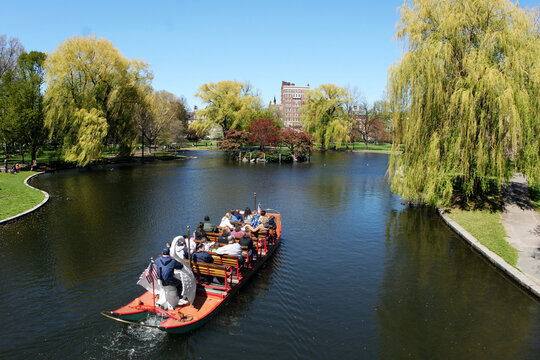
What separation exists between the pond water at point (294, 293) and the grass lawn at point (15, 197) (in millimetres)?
1462

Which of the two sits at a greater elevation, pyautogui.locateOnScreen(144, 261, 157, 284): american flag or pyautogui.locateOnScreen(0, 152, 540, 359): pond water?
pyautogui.locateOnScreen(144, 261, 157, 284): american flag

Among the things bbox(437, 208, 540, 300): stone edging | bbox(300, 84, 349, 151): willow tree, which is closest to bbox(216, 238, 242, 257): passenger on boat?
bbox(437, 208, 540, 300): stone edging

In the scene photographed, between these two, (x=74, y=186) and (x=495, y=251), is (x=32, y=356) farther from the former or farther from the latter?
(x=74, y=186)

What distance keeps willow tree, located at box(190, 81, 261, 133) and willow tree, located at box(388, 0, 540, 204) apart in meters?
55.0

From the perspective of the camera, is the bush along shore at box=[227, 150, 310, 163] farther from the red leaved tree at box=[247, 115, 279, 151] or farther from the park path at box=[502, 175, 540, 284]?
the park path at box=[502, 175, 540, 284]

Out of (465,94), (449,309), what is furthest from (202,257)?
(465,94)

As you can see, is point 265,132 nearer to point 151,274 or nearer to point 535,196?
point 535,196

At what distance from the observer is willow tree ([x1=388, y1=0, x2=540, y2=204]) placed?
20203mm

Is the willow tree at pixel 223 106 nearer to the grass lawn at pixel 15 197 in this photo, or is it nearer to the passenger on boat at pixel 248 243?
the grass lawn at pixel 15 197

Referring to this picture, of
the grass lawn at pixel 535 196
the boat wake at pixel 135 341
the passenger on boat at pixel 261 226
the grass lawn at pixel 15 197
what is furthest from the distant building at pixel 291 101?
the boat wake at pixel 135 341

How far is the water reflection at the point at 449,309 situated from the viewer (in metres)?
9.67

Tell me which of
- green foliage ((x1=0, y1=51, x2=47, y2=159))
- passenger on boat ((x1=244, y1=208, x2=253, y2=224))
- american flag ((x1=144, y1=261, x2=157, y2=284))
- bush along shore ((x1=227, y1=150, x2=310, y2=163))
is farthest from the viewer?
bush along shore ((x1=227, y1=150, x2=310, y2=163))

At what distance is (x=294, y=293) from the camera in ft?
41.5

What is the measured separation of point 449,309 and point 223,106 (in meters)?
69.1
